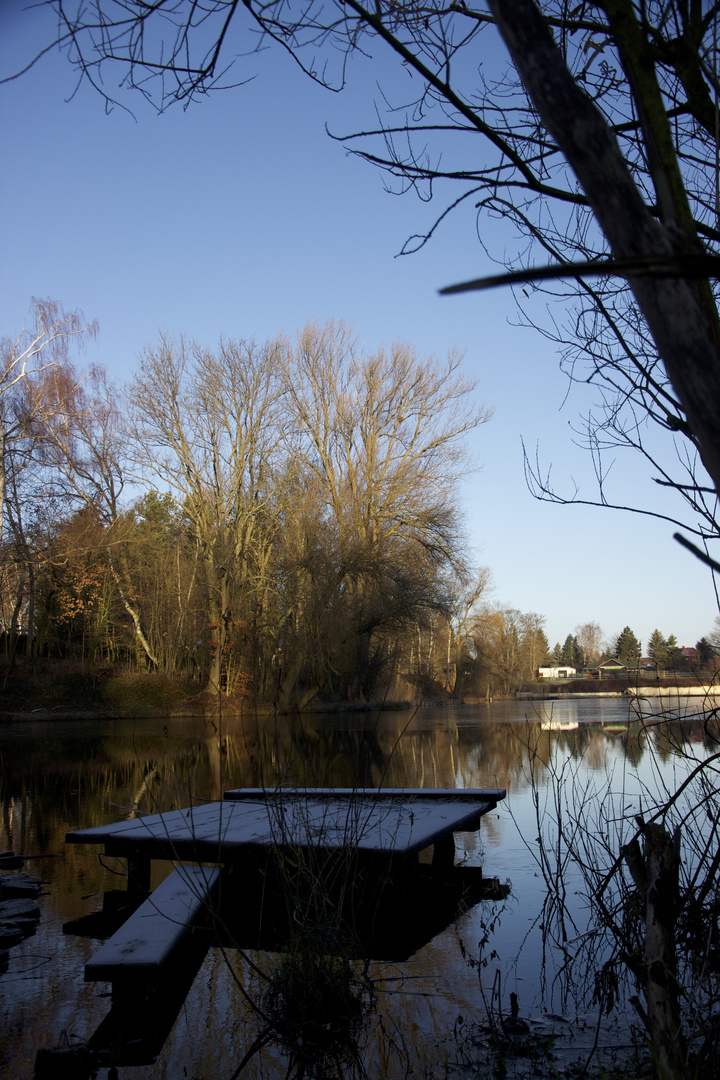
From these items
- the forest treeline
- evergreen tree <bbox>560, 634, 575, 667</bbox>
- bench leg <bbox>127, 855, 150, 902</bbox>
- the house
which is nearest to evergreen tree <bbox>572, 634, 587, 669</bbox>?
evergreen tree <bbox>560, 634, 575, 667</bbox>

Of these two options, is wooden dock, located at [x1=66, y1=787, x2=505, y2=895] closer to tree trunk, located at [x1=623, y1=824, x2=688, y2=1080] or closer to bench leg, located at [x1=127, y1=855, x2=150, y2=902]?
bench leg, located at [x1=127, y1=855, x2=150, y2=902]

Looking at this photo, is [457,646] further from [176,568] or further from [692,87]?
[692,87]

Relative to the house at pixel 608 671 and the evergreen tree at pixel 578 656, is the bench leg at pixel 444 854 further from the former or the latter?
the evergreen tree at pixel 578 656

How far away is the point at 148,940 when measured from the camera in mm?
2936

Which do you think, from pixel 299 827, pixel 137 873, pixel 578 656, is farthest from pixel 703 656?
pixel 578 656

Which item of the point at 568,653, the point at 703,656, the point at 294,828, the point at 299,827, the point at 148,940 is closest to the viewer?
the point at 148,940

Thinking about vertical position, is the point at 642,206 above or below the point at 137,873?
above

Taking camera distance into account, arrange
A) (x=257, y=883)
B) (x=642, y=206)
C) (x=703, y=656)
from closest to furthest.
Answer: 1. (x=642, y=206)
2. (x=703, y=656)
3. (x=257, y=883)

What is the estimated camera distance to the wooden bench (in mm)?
2680

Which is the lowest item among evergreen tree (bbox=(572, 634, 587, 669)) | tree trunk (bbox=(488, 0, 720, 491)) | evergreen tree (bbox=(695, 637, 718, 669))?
evergreen tree (bbox=(572, 634, 587, 669))

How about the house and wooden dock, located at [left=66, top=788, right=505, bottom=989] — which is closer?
wooden dock, located at [left=66, top=788, right=505, bottom=989]

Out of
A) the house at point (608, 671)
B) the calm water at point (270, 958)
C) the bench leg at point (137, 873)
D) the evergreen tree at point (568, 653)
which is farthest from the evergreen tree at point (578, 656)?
the bench leg at point (137, 873)

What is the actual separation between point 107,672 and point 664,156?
27426 millimetres

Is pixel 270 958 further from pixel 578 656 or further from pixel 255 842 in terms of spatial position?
pixel 578 656
